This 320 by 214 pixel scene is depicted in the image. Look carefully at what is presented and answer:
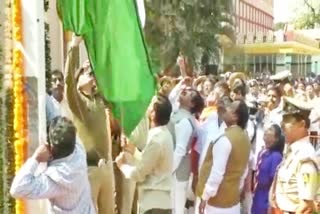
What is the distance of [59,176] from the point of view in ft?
17.0

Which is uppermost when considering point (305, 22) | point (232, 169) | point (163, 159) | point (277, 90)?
point (305, 22)

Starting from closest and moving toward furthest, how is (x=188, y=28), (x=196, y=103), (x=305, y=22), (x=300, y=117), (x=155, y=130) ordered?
(x=300, y=117) → (x=155, y=130) → (x=196, y=103) → (x=188, y=28) → (x=305, y=22)

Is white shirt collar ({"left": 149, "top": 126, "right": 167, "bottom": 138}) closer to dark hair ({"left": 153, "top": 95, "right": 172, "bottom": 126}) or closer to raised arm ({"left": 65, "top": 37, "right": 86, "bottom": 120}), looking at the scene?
dark hair ({"left": 153, "top": 95, "right": 172, "bottom": 126})

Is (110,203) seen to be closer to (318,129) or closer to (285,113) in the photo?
(285,113)

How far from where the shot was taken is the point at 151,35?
33.4 m

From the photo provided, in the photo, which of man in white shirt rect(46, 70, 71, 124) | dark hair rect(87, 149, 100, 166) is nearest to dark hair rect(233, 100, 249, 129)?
dark hair rect(87, 149, 100, 166)

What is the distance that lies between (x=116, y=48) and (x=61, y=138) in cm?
76

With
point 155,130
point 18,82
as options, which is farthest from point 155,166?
point 18,82

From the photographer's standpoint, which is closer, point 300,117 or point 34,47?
point 34,47

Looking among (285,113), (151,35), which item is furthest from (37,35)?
(151,35)

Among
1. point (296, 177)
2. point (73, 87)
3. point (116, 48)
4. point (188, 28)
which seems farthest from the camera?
point (188, 28)

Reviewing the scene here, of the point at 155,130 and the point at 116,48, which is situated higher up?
the point at 116,48

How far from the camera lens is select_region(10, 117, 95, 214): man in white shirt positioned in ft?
16.6

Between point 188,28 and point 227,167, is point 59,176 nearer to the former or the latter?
point 227,167
